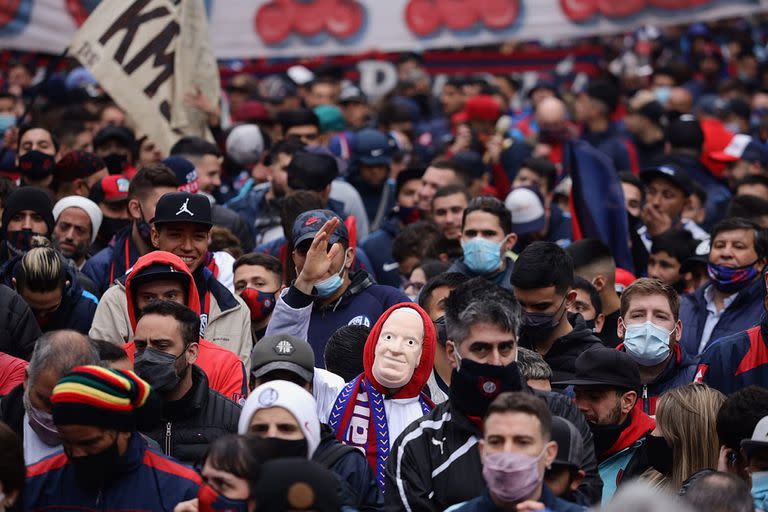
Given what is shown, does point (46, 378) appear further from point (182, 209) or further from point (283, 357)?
point (182, 209)

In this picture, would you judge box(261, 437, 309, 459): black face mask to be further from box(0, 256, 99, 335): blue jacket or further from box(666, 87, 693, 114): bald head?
box(666, 87, 693, 114): bald head

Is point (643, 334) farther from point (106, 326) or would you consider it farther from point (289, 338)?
point (106, 326)

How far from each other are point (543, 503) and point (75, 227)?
15.8 ft

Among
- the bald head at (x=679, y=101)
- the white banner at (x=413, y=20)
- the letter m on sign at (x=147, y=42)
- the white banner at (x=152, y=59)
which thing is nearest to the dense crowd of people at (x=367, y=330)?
the white banner at (x=152, y=59)

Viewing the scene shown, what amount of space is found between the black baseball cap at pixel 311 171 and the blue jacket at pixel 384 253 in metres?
0.62

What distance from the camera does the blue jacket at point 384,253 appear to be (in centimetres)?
982

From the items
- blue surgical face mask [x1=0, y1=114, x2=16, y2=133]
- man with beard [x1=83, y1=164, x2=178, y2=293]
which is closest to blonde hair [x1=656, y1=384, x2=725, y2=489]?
man with beard [x1=83, y1=164, x2=178, y2=293]

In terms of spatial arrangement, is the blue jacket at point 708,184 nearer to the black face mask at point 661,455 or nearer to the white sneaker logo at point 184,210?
the white sneaker logo at point 184,210

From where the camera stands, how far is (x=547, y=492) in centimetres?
500

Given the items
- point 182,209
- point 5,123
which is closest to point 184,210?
point 182,209

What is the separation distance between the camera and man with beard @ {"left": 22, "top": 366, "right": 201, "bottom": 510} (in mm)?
5188

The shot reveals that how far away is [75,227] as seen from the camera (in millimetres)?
8930

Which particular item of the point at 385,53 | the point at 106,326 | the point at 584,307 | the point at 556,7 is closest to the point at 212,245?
the point at 106,326

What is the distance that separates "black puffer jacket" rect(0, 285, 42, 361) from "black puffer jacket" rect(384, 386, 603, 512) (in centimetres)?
230
